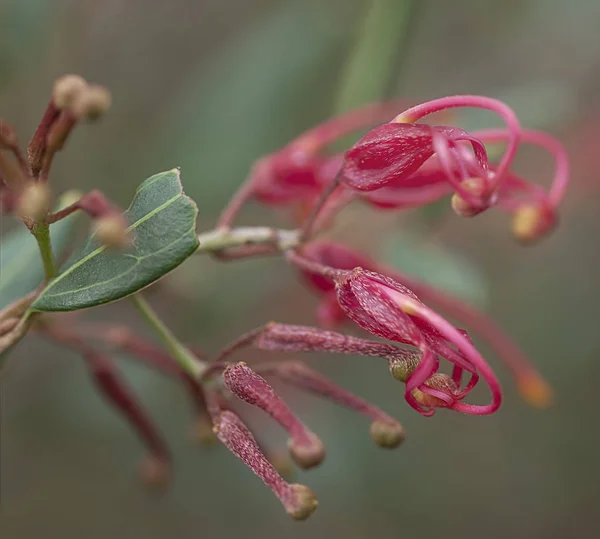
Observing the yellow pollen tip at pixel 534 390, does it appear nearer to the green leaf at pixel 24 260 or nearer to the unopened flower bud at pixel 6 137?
the green leaf at pixel 24 260

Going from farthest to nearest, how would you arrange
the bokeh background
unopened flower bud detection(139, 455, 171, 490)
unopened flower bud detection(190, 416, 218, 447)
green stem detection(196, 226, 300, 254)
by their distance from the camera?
the bokeh background → unopened flower bud detection(139, 455, 171, 490) → unopened flower bud detection(190, 416, 218, 447) → green stem detection(196, 226, 300, 254)

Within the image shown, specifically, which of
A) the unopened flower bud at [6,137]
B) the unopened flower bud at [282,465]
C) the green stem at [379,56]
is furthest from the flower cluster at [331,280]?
the green stem at [379,56]

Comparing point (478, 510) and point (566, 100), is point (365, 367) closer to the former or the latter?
point (478, 510)

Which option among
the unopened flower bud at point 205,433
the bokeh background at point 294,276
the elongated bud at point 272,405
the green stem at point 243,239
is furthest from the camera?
the bokeh background at point 294,276

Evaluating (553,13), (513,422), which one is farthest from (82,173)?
(513,422)

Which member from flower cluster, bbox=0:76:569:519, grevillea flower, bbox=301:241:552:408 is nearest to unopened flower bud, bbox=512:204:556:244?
flower cluster, bbox=0:76:569:519

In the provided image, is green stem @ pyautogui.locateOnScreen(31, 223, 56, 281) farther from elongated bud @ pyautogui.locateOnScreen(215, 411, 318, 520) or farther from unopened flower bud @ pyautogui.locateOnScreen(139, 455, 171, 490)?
unopened flower bud @ pyautogui.locateOnScreen(139, 455, 171, 490)
